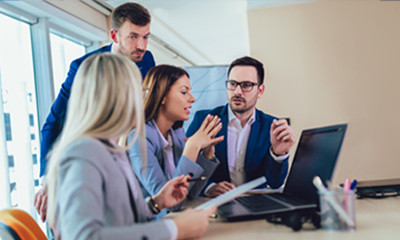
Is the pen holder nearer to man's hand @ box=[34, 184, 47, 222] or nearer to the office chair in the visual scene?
the office chair

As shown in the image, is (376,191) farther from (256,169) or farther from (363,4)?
(363,4)

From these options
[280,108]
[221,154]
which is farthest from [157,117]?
[280,108]

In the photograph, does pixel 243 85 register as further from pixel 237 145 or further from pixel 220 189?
pixel 220 189

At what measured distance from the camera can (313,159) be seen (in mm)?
1229

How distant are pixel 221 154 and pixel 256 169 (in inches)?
8.9

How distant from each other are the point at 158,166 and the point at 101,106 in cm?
67

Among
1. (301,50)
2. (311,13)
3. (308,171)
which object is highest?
(311,13)

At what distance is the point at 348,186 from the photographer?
3.18ft

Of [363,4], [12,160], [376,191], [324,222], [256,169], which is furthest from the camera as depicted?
[363,4]

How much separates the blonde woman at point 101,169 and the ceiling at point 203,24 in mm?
3670

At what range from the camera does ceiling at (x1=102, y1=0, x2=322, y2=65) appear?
4598mm

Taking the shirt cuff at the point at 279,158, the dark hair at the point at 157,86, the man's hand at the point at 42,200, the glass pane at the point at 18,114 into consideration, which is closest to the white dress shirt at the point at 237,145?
the shirt cuff at the point at 279,158

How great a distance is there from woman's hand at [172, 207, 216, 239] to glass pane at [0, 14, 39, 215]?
8.49ft

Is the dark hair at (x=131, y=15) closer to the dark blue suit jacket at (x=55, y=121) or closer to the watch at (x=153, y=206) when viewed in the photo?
the dark blue suit jacket at (x=55, y=121)
